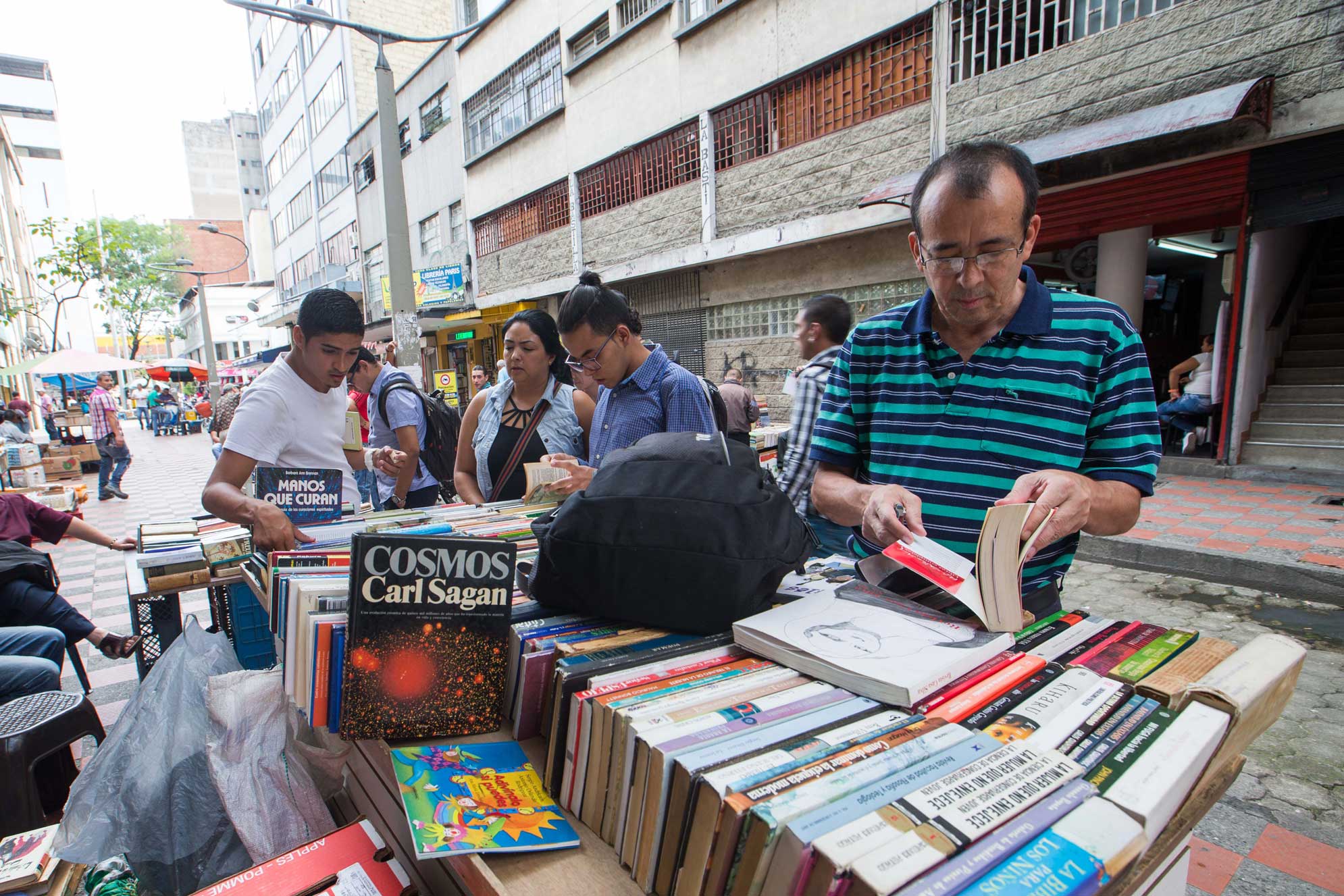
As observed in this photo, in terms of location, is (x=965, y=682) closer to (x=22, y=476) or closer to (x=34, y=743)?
(x=34, y=743)

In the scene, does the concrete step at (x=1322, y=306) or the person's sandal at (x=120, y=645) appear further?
the concrete step at (x=1322, y=306)

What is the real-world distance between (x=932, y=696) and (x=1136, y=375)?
0.93 meters

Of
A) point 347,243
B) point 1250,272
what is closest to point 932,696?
point 1250,272

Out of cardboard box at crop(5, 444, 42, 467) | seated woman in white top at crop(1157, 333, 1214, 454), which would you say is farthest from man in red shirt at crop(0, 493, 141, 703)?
seated woman in white top at crop(1157, 333, 1214, 454)

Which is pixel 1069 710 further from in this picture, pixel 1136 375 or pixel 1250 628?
pixel 1250 628

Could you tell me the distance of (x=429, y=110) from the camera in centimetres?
2048

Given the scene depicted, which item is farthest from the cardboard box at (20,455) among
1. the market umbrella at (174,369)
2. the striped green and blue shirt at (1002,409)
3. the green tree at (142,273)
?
the green tree at (142,273)

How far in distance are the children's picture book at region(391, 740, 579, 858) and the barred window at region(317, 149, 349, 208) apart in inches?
1122

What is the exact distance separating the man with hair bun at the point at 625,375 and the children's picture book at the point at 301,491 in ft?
2.59

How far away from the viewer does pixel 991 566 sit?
1161mm

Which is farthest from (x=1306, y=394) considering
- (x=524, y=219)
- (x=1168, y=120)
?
(x=524, y=219)

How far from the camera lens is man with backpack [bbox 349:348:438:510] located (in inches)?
153

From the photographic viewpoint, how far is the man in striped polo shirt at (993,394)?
1367 mm

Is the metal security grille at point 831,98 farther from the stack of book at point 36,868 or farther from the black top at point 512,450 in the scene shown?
the stack of book at point 36,868
